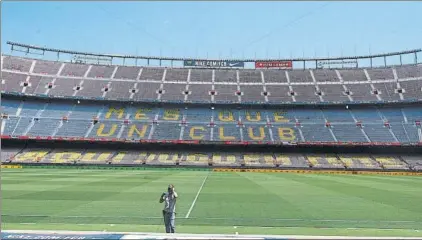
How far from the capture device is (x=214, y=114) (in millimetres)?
67750

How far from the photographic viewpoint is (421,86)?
65.4 m

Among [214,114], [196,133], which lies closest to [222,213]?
[196,133]

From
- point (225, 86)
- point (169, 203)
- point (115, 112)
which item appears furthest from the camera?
point (225, 86)

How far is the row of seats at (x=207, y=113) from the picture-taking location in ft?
208

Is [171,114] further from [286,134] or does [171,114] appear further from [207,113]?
[286,134]

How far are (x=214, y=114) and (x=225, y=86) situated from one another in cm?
818

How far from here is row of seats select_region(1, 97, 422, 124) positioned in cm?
6347

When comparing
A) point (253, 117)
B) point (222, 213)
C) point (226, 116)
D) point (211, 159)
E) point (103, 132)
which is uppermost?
point (226, 116)

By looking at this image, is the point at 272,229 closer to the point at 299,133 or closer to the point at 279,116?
the point at 299,133

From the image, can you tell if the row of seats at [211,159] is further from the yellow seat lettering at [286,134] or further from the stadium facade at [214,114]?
the yellow seat lettering at [286,134]

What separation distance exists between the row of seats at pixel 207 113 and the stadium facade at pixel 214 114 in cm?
18

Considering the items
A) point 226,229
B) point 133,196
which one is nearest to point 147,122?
point 133,196

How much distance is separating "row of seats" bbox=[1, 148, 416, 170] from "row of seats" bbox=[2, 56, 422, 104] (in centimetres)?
1337

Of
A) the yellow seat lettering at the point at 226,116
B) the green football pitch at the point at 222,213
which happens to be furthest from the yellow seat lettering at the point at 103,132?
the green football pitch at the point at 222,213
